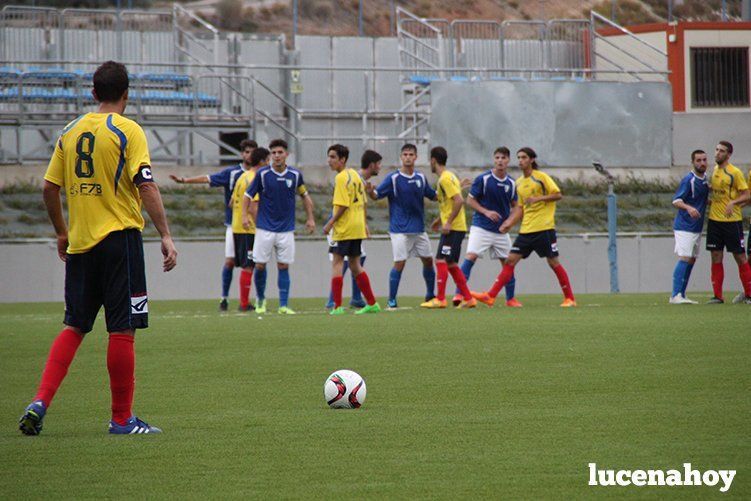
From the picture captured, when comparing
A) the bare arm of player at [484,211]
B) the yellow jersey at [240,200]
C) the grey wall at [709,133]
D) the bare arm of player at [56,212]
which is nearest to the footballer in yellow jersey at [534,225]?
the bare arm of player at [484,211]

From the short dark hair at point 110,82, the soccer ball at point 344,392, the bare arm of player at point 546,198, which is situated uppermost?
the short dark hair at point 110,82

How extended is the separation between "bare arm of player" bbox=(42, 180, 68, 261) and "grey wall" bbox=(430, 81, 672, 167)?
22202 millimetres

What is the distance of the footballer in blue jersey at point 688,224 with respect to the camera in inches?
700

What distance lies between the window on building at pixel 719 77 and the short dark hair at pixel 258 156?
63.7ft

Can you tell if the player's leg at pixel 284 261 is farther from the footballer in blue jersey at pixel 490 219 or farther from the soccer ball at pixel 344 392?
the soccer ball at pixel 344 392

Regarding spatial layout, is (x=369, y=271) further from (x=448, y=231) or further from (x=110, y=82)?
(x=110, y=82)

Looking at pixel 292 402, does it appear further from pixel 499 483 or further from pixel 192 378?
pixel 499 483

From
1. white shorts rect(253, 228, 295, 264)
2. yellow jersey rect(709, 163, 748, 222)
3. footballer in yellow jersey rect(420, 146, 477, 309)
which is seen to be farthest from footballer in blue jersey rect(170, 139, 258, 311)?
yellow jersey rect(709, 163, 748, 222)

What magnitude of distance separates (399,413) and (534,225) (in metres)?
10.8

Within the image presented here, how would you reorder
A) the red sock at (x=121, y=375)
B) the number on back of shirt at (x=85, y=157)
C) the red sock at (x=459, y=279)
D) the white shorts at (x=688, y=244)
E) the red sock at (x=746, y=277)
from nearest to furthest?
the red sock at (x=121, y=375)
the number on back of shirt at (x=85, y=157)
the red sock at (x=746, y=277)
the red sock at (x=459, y=279)
the white shorts at (x=688, y=244)

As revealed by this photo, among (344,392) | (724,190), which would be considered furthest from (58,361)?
(724,190)

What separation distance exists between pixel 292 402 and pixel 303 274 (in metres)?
15.5

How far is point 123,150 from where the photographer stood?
22.7 ft

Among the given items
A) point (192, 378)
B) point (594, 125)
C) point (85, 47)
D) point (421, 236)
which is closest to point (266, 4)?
point (85, 47)
